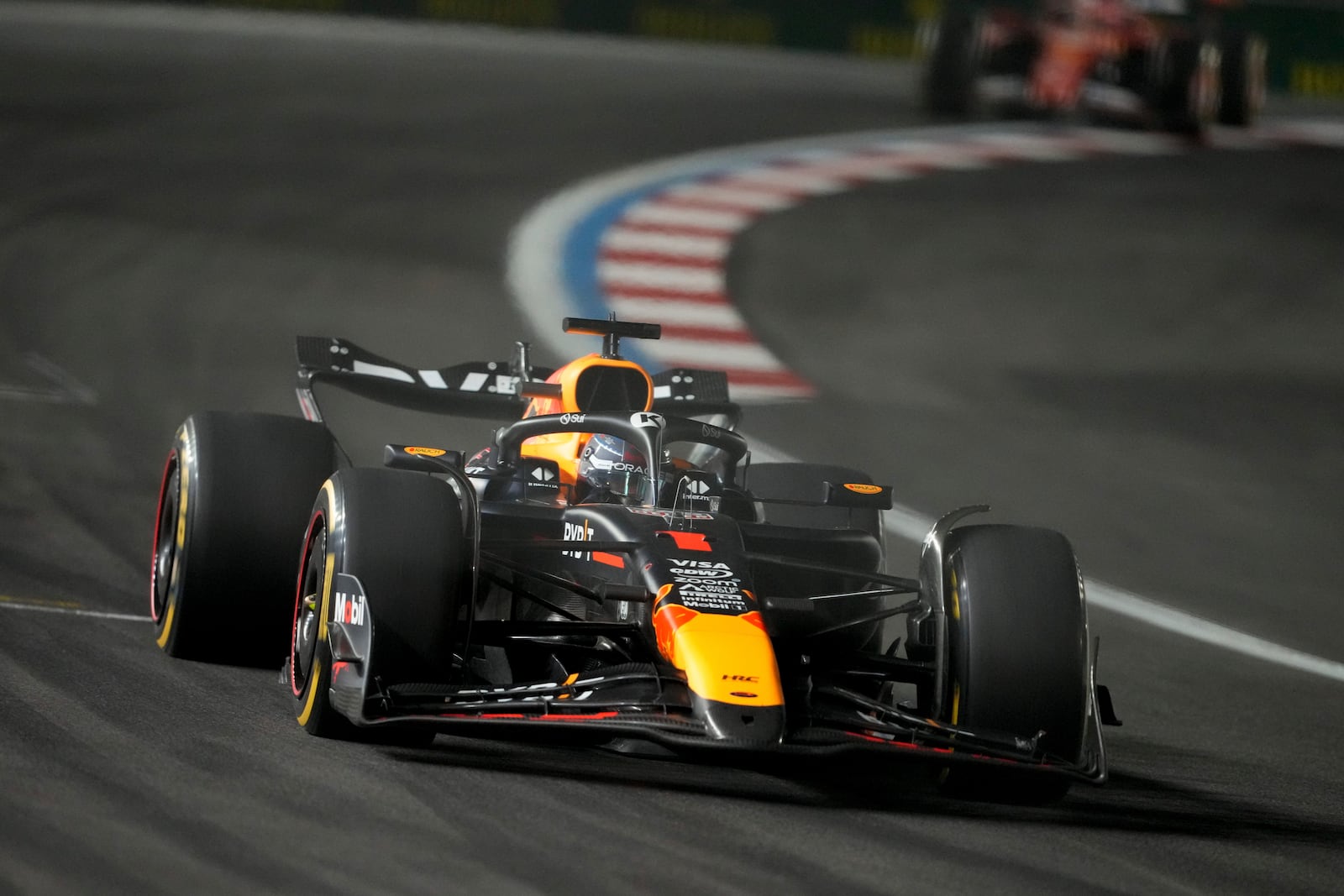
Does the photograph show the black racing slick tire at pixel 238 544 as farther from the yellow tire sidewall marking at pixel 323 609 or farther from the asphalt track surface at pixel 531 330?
the yellow tire sidewall marking at pixel 323 609

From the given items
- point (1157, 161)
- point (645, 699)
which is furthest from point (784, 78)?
point (645, 699)

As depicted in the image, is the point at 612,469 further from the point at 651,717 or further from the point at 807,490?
the point at 651,717

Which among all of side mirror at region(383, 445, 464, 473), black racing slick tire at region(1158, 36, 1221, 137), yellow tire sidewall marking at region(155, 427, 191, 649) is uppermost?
black racing slick tire at region(1158, 36, 1221, 137)

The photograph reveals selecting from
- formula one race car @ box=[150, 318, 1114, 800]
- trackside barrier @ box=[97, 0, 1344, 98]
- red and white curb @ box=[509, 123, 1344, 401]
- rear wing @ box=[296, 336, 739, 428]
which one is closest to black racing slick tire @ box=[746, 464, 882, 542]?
rear wing @ box=[296, 336, 739, 428]

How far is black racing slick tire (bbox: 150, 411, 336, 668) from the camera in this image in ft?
24.5

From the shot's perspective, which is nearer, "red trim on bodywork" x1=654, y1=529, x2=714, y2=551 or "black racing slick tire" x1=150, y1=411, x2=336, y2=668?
"red trim on bodywork" x1=654, y1=529, x2=714, y2=551

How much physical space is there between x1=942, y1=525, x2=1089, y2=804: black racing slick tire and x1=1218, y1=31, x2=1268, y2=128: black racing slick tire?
1737 centimetres

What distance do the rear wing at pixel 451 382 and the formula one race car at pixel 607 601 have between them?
63 centimetres

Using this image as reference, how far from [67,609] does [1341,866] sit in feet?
15.5

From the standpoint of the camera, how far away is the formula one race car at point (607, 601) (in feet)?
19.6

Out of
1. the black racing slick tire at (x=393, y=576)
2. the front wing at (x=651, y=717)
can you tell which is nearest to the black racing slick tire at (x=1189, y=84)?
the front wing at (x=651, y=717)

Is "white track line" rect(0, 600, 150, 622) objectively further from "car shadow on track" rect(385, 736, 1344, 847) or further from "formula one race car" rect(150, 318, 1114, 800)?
"car shadow on track" rect(385, 736, 1344, 847)

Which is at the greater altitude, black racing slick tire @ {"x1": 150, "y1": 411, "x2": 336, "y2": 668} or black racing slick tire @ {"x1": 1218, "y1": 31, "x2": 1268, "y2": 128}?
black racing slick tire @ {"x1": 1218, "y1": 31, "x2": 1268, "y2": 128}

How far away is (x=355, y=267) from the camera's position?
53.2 feet
